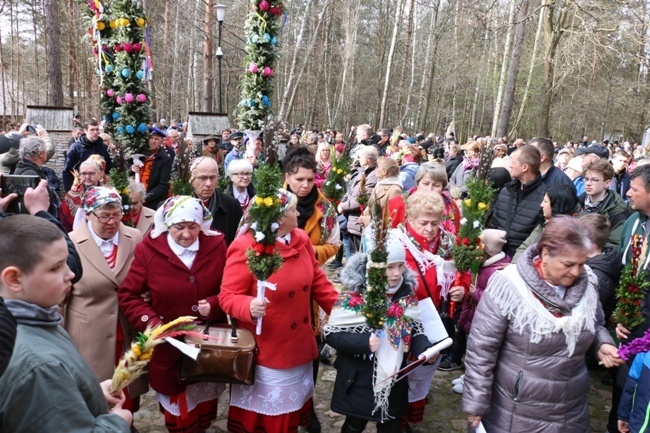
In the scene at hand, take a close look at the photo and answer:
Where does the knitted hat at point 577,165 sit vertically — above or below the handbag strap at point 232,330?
above

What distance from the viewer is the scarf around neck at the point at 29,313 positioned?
1.76 metres

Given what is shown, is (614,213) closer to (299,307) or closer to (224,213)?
(299,307)

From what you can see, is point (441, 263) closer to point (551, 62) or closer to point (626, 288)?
point (626, 288)

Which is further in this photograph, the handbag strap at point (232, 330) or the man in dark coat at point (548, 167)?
the man in dark coat at point (548, 167)

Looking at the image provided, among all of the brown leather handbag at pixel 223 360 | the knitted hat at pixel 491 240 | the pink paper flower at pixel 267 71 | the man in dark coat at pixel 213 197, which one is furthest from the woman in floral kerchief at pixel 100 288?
the pink paper flower at pixel 267 71

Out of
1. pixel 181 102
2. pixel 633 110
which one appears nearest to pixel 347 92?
pixel 181 102

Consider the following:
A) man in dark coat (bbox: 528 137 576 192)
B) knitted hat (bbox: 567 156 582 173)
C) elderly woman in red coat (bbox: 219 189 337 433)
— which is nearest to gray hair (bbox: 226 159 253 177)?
elderly woman in red coat (bbox: 219 189 337 433)

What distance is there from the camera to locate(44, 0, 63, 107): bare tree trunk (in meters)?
14.1

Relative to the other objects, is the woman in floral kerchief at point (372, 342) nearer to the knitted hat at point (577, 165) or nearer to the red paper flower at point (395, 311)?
the red paper flower at point (395, 311)

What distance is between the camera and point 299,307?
3.51 metres

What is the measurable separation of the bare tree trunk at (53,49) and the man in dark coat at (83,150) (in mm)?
7240

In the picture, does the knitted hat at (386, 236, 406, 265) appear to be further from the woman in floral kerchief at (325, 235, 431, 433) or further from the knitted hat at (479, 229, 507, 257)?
the knitted hat at (479, 229, 507, 257)

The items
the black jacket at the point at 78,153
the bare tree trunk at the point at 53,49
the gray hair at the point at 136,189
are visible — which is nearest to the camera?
the gray hair at the point at 136,189

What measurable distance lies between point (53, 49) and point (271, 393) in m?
14.6
